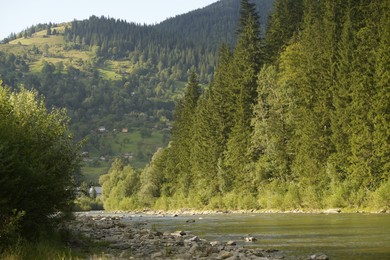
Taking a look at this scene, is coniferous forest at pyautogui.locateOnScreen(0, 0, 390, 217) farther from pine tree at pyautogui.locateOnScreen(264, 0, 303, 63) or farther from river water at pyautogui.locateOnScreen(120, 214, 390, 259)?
river water at pyautogui.locateOnScreen(120, 214, 390, 259)

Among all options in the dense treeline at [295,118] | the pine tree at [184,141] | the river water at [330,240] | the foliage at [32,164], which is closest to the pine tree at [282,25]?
the dense treeline at [295,118]

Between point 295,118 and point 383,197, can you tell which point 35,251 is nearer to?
point 383,197

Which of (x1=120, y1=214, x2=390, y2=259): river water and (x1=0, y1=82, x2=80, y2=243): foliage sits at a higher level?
(x1=0, y1=82, x2=80, y2=243): foliage

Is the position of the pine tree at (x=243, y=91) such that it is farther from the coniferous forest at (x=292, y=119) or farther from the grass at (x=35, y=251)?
the grass at (x=35, y=251)

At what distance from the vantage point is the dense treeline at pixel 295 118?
59.9 m

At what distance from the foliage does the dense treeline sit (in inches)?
1364

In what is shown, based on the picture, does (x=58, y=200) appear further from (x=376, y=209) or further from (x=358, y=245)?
(x=376, y=209)

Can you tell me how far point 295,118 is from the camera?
248 feet

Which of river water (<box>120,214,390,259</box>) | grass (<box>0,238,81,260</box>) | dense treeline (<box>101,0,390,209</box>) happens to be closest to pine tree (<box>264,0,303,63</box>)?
dense treeline (<box>101,0,390,209</box>)

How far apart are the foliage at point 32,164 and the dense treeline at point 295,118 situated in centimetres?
3464

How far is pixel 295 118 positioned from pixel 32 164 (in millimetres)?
55331

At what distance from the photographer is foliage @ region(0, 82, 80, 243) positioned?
2188 cm

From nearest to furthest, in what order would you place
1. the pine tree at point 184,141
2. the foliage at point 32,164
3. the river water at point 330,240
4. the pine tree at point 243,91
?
the foliage at point 32,164 → the river water at point 330,240 → the pine tree at point 243,91 → the pine tree at point 184,141

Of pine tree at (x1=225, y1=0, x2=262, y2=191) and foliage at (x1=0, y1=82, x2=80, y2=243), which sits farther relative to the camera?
pine tree at (x1=225, y1=0, x2=262, y2=191)
